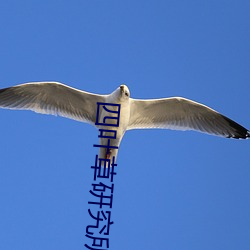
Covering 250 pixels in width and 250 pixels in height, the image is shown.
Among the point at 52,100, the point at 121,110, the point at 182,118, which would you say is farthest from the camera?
the point at 182,118

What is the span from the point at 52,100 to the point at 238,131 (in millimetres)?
2700

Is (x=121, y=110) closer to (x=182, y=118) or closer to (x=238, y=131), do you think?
(x=182, y=118)

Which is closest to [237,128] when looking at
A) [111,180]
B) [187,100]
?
[187,100]

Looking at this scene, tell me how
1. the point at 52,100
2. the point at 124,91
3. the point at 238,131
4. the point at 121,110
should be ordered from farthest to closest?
the point at 238,131 < the point at 52,100 < the point at 121,110 < the point at 124,91

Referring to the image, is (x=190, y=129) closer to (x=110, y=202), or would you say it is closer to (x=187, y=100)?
(x=187, y=100)

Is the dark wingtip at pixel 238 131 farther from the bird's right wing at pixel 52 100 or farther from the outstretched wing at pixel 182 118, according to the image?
the bird's right wing at pixel 52 100

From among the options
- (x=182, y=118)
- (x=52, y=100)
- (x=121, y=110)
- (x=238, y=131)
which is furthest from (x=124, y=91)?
(x=238, y=131)

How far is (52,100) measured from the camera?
698cm

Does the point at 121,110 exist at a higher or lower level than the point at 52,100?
lower

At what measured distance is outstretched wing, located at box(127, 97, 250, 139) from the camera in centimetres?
701

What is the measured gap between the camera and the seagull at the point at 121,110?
6633mm

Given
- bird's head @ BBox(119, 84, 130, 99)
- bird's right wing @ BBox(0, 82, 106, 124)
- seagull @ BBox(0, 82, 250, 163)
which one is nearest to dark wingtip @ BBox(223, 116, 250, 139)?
seagull @ BBox(0, 82, 250, 163)

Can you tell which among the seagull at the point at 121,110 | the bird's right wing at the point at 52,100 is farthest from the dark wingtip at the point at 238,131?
the bird's right wing at the point at 52,100

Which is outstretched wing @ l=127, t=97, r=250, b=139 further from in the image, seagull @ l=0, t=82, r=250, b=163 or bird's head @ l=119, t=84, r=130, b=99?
bird's head @ l=119, t=84, r=130, b=99
